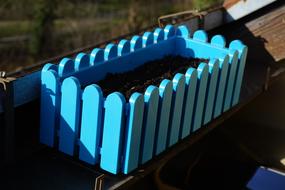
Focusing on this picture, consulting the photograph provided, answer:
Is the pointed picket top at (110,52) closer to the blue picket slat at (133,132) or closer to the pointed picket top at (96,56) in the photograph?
the pointed picket top at (96,56)

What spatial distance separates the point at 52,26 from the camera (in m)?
8.57

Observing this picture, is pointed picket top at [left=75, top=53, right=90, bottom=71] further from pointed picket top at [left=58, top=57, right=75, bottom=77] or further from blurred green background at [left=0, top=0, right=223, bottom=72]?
blurred green background at [left=0, top=0, right=223, bottom=72]

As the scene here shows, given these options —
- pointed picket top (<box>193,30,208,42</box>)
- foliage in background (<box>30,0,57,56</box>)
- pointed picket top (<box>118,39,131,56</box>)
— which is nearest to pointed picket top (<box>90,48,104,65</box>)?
pointed picket top (<box>118,39,131,56</box>)

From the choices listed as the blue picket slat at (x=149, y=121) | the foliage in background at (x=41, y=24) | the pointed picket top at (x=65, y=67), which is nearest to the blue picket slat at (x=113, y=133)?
the blue picket slat at (x=149, y=121)

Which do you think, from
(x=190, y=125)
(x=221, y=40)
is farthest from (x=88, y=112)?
(x=221, y=40)

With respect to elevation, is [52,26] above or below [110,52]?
below

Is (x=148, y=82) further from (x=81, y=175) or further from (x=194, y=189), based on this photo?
(x=194, y=189)

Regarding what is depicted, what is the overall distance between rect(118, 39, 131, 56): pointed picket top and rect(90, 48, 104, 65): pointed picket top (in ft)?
0.40

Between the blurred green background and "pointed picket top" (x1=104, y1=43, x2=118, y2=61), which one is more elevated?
"pointed picket top" (x1=104, y1=43, x2=118, y2=61)

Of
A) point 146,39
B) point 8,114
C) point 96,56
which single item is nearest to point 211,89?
point 146,39

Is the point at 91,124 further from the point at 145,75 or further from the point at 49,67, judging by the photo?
the point at 145,75

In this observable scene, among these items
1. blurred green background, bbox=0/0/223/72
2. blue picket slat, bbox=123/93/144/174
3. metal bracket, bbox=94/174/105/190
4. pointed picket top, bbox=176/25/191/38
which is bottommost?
blurred green background, bbox=0/0/223/72

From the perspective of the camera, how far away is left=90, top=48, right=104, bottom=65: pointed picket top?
75.3 inches

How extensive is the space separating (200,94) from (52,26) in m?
6.96
